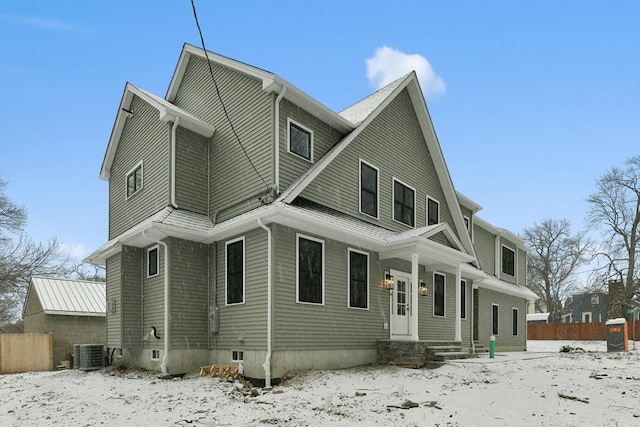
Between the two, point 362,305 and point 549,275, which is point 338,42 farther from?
point 549,275

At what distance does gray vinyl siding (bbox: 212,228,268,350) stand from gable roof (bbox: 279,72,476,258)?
134 cm

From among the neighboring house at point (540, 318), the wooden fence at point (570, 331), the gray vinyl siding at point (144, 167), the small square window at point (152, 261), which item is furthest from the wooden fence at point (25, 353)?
the neighboring house at point (540, 318)

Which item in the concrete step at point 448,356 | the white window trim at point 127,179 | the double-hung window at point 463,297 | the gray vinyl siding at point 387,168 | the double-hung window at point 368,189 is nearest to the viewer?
the concrete step at point 448,356

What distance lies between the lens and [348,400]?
27.7ft

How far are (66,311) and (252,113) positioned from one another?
511 inches

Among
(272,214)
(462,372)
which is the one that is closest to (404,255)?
(462,372)

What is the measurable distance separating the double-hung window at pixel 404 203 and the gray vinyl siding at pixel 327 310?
2488mm

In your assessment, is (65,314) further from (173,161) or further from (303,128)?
(303,128)

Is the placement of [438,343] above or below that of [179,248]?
below

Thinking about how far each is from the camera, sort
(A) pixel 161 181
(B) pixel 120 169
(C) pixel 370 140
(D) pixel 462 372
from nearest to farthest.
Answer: (D) pixel 462 372 < (A) pixel 161 181 < (C) pixel 370 140 < (B) pixel 120 169

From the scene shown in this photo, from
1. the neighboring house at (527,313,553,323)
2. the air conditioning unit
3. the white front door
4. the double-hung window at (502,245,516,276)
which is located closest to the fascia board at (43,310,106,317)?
the air conditioning unit

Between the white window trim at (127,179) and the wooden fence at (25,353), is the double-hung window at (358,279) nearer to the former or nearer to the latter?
the white window trim at (127,179)

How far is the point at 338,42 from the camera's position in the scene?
1230 centimetres

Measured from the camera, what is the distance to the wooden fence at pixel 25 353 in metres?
16.8
